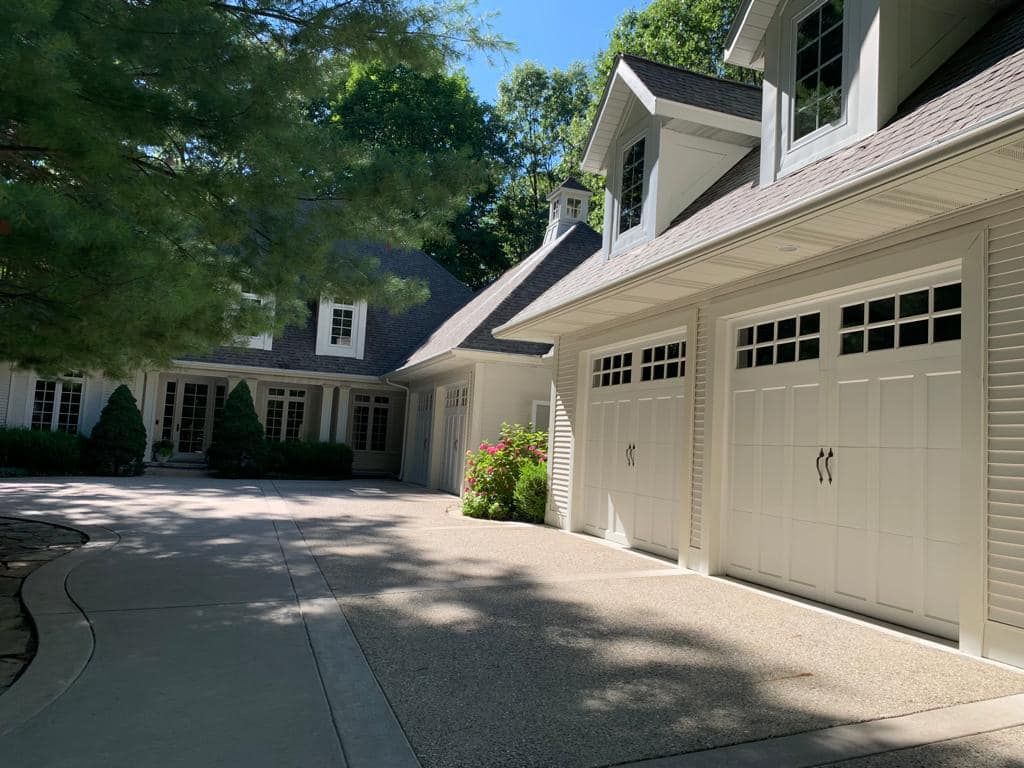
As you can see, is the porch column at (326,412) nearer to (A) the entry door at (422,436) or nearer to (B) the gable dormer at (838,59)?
(A) the entry door at (422,436)

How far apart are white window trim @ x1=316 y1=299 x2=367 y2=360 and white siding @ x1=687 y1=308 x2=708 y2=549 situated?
13.9 meters

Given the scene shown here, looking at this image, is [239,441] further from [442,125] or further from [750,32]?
[442,125]

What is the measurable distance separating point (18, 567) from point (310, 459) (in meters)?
12.3

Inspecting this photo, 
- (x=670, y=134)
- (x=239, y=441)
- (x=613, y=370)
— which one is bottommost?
(x=239, y=441)

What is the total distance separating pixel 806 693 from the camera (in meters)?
3.71

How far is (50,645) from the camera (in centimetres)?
411

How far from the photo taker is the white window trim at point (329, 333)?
1969cm

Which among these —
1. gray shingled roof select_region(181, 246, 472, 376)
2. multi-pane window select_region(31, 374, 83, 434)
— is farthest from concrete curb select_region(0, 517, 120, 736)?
multi-pane window select_region(31, 374, 83, 434)

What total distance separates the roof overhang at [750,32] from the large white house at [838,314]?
23mm

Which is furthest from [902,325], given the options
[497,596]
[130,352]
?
[130,352]

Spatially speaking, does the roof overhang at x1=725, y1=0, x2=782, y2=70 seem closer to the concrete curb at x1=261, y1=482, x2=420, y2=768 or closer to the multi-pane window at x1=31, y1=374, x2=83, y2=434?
the concrete curb at x1=261, y1=482, x2=420, y2=768

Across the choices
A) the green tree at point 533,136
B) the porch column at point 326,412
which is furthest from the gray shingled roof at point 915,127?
the green tree at point 533,136

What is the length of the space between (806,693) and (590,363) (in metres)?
6.62

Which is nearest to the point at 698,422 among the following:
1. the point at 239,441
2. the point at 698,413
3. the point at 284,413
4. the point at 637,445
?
the point at 698,413
